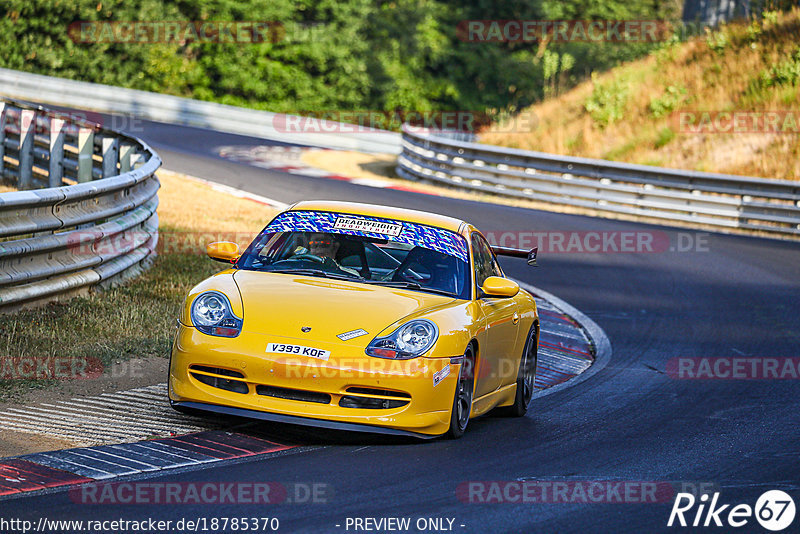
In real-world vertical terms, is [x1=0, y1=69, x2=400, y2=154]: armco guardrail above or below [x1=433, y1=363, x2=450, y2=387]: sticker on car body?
below

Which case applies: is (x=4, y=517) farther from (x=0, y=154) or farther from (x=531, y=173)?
(x=531, y=173)

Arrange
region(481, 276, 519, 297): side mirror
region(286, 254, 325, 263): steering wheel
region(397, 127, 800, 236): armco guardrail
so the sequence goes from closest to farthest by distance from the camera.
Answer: region(481, 276, 519, 297): side mirror, region(286, 254, 325, 263): steering wheel, region(397, 127, 800, 236): armco guardrail

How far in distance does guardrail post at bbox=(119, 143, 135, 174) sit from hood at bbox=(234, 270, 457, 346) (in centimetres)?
702

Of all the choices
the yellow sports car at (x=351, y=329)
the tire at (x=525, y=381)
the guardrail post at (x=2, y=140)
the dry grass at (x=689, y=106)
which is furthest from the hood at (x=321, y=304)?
the dry grass at (x=689, y=106)

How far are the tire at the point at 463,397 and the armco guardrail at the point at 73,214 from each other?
147 inches

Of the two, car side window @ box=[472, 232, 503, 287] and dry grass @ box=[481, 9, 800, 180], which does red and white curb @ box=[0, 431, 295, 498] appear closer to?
car side window @ box=[472, 232, 503, 287]

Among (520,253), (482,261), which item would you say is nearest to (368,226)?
(482,261)

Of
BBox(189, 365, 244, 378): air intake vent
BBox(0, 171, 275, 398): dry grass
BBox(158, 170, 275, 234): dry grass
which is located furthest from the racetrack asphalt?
BBox(158, 170, 275, 234): dry grass

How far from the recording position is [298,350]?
6770 millimetres

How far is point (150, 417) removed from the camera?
23.7 ft

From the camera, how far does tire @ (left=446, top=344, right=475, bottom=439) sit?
7.20 metres

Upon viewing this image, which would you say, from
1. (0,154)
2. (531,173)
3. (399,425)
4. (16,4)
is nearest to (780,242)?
(531,173)

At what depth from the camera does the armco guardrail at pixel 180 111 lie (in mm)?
35719

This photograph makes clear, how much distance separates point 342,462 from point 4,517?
2.00 metres
